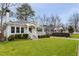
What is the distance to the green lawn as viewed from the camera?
597 centimetres

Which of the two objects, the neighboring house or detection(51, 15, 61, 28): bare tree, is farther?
the neighboring house

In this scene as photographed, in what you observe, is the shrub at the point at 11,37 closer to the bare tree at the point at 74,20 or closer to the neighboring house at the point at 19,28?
the neighboring house at the point at 19,28

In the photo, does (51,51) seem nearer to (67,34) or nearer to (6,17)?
(67,34)

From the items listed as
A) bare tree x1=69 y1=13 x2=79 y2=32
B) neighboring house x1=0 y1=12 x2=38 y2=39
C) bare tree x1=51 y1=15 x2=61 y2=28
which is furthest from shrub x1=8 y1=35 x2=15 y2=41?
bare tree x1=69 y1=13 x2=79 y2=32

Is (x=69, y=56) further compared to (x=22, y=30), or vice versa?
(x=22, y=30)

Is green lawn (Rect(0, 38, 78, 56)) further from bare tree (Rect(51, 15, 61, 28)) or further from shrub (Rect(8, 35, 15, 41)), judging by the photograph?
bare tree (Rect(51, 15, 61, 28))

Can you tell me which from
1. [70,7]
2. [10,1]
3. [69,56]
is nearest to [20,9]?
[10,1]

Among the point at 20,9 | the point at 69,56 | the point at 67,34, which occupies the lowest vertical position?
the point at 69,56

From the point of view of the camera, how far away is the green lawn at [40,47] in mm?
5969

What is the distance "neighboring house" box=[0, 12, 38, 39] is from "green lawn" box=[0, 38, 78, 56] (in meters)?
0.21

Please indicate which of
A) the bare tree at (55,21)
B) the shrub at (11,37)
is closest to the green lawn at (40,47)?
the shrub at (11,37)

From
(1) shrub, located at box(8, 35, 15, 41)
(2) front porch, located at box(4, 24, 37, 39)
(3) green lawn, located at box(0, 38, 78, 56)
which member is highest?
(2) front porch, located at box(4, 24, 37, 39)

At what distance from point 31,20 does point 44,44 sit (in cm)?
59

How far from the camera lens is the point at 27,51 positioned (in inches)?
237
